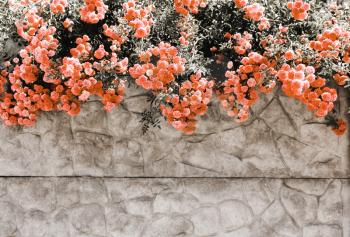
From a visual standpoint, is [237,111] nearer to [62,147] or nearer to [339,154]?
[339,154]

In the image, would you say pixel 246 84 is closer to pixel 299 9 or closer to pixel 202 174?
pixel 299 9

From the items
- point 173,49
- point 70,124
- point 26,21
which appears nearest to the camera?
point 173,49

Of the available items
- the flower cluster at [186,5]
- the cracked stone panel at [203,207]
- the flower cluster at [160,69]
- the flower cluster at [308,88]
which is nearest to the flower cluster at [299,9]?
the flower cluster at [308,88]

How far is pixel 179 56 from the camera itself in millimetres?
3398

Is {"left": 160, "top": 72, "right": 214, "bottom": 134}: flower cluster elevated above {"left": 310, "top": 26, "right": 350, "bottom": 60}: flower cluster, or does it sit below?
below

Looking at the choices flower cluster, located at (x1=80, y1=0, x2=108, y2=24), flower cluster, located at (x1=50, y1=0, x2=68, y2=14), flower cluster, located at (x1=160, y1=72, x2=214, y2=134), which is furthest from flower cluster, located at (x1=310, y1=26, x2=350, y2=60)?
flower cluster, located at (x1=50, y1=0, x2=68, y2=14)

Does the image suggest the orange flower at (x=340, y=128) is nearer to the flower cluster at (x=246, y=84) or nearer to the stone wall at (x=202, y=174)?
the stone wall at (x=202, y=174)

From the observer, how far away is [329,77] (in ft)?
11.9

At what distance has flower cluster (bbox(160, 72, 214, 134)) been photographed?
11.0ft

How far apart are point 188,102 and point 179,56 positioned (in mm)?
294

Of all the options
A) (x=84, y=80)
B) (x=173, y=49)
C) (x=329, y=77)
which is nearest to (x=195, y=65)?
(x=173, y=49)

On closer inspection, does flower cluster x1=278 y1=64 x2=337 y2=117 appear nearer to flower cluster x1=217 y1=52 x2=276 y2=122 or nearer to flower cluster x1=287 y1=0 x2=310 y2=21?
flower cluster x1=217 y1=52 x2=276 y2=122

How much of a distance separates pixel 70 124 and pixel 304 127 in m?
1.63

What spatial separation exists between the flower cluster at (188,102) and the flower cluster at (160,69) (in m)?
0.10
